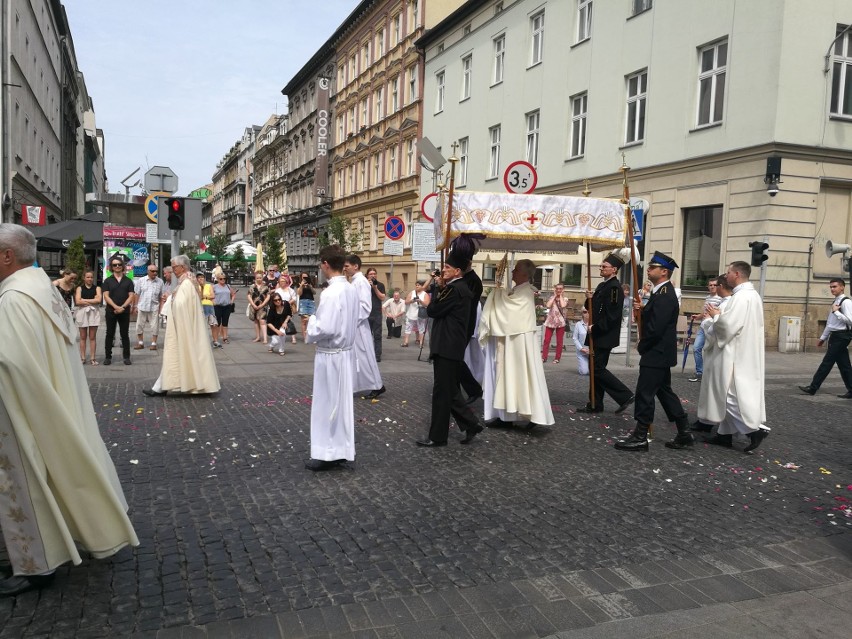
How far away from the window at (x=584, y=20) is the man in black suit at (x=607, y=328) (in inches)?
682

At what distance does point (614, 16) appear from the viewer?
22297 mm

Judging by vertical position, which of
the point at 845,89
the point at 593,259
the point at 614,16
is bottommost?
the point at 593,259

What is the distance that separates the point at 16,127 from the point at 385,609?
1142 inches

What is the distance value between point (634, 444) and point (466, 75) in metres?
28.9

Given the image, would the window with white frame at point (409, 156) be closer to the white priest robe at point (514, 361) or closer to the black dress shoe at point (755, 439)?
the white priest robe at point (514, 361)

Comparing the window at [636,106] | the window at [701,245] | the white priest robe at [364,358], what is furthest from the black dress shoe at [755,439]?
the window at [636,106]

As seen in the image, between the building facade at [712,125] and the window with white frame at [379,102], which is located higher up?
the window with white frame at [379,102]

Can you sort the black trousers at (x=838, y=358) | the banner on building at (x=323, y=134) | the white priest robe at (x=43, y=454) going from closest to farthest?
the white priest robe at (x=43, y=454), the black trousers at (x=838, y=358), the banner on building at (x=323, y=134)

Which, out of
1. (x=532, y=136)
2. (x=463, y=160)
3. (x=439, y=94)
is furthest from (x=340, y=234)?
(x=532, y=136)

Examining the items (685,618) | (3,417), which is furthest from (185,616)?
(685,618)

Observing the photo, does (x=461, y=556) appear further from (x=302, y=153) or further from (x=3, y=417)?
(x=302, y=153)

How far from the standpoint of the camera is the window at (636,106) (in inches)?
840

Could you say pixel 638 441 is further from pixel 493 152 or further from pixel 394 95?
pixel 394 95

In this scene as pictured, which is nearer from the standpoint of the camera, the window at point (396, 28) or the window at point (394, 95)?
the window at point (396, 28)
